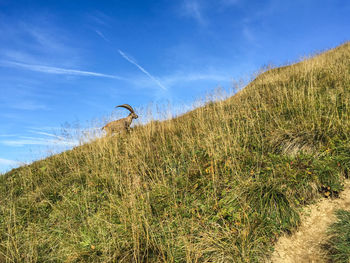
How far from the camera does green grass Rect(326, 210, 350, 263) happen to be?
265cm

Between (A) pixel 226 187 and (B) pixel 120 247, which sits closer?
(B) pixel 120 247

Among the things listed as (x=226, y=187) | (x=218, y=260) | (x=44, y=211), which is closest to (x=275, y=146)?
(x=226, y=187)

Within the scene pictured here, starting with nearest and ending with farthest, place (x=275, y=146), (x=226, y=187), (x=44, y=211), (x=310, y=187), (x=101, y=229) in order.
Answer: (x=101, y=229)
(x=310, y=187)
(x=226, y=187)
(x=275, y=146)
(x=44, y=211)

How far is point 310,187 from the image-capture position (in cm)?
381

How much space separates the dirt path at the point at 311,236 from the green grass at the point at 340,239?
14 centimetres

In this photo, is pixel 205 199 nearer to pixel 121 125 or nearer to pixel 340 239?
pixel 340 239

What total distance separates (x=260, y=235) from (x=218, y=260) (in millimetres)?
815

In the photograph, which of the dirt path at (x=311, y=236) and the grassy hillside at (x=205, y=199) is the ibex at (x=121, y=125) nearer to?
the grassy hillside at (x=205, y=199)

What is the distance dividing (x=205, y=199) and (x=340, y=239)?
1965 millimetres

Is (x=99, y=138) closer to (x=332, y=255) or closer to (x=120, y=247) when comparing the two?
(x=120, y=247)

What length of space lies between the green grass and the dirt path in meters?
0.14

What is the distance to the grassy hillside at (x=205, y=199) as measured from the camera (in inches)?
122

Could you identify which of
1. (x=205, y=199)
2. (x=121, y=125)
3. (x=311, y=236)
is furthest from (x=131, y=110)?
(x=311, y=236)

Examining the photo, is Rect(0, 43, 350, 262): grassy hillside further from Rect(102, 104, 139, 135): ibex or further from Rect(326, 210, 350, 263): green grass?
Rect(102, 104, 139, 135): ibex
